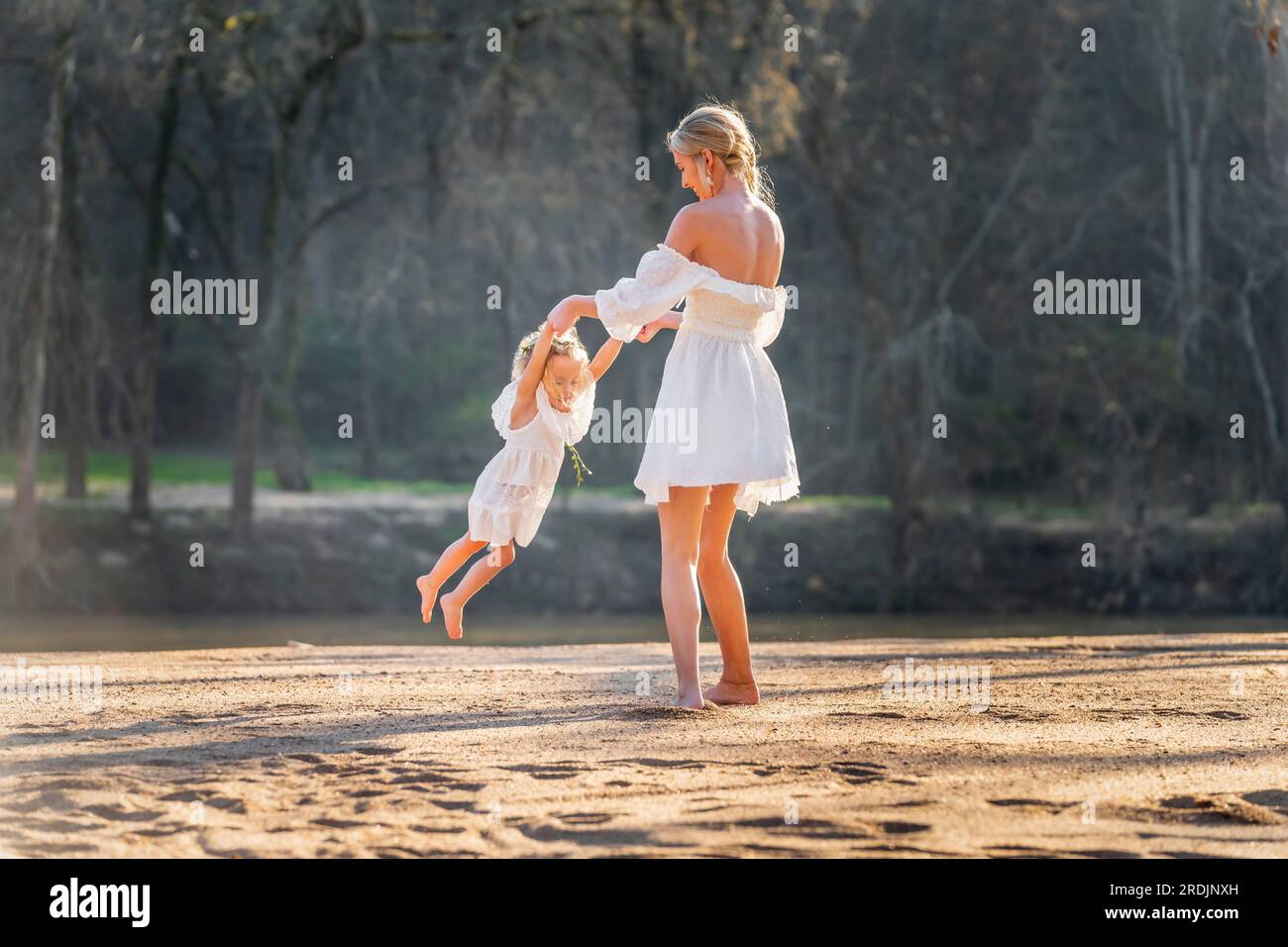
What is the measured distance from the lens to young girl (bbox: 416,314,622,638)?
7.16m

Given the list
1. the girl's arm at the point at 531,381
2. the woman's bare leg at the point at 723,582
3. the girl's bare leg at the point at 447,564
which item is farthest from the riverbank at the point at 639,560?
the woman's bare leg at the point at 723,582

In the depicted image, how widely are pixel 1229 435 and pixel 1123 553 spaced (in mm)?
2251

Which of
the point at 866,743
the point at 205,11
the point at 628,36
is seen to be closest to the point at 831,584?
the point at 628,36

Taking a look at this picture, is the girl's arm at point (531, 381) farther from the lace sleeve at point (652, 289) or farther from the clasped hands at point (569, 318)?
the lace sleeve at point (652, 289)

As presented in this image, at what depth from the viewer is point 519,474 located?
24.0 feet

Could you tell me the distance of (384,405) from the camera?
31.8 meters

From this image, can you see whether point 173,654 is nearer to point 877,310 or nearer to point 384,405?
point 877,310

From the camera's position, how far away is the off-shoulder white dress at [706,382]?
6043mm

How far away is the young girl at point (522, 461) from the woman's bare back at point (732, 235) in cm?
115

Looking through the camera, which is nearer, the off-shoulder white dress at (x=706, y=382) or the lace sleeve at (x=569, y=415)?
the off-shoulder white dress at (x=706, y=382)

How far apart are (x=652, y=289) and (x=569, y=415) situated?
51.9 inches

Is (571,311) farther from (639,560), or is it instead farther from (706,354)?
(639,560)

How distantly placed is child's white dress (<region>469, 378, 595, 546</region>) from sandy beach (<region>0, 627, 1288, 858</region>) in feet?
2.57

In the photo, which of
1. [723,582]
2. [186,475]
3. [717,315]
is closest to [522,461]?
[723,582]
